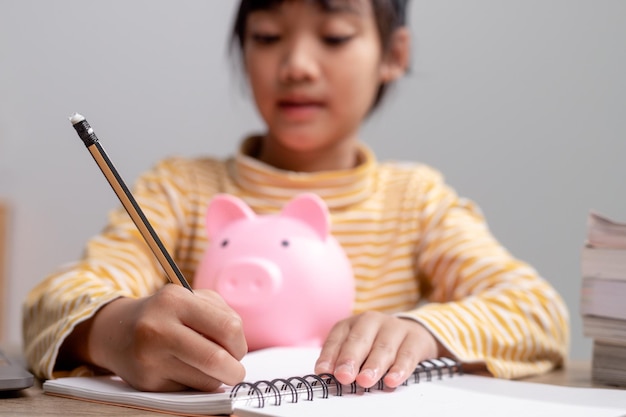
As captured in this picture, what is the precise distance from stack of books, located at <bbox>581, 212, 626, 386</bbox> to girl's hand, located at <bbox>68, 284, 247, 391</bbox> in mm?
338

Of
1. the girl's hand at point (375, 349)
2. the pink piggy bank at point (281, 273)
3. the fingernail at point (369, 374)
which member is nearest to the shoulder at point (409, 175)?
the pink piggy bank at point (281, 273)

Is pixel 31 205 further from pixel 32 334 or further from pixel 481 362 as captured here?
pixel 481 362

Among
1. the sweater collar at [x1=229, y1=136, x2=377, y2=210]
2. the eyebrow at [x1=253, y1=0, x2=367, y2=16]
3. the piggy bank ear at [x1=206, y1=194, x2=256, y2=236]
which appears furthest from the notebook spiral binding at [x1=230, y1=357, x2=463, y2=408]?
the eyebrow at [x1=253, y1=0, x2=367, y2=16]

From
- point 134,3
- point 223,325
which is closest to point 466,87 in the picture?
point 134,3

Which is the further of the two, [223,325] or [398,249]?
[398,249]

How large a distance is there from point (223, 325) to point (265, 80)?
0.47m

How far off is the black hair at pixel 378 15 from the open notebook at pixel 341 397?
0.45 meters

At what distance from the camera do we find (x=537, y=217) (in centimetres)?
171

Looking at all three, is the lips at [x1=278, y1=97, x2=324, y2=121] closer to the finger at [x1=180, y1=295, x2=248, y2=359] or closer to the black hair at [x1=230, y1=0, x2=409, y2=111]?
the black hair at [x1=230, y1=0, x2=409, y2=111]

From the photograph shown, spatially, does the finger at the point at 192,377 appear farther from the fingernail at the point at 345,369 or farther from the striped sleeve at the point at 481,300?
the striped sleeve at the point at 481,300

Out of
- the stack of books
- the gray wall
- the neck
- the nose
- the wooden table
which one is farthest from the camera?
the gray wall

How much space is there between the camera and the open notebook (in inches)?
21.3

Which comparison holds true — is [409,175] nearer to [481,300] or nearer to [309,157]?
[309,157]

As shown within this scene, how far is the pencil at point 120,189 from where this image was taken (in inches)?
21.4
